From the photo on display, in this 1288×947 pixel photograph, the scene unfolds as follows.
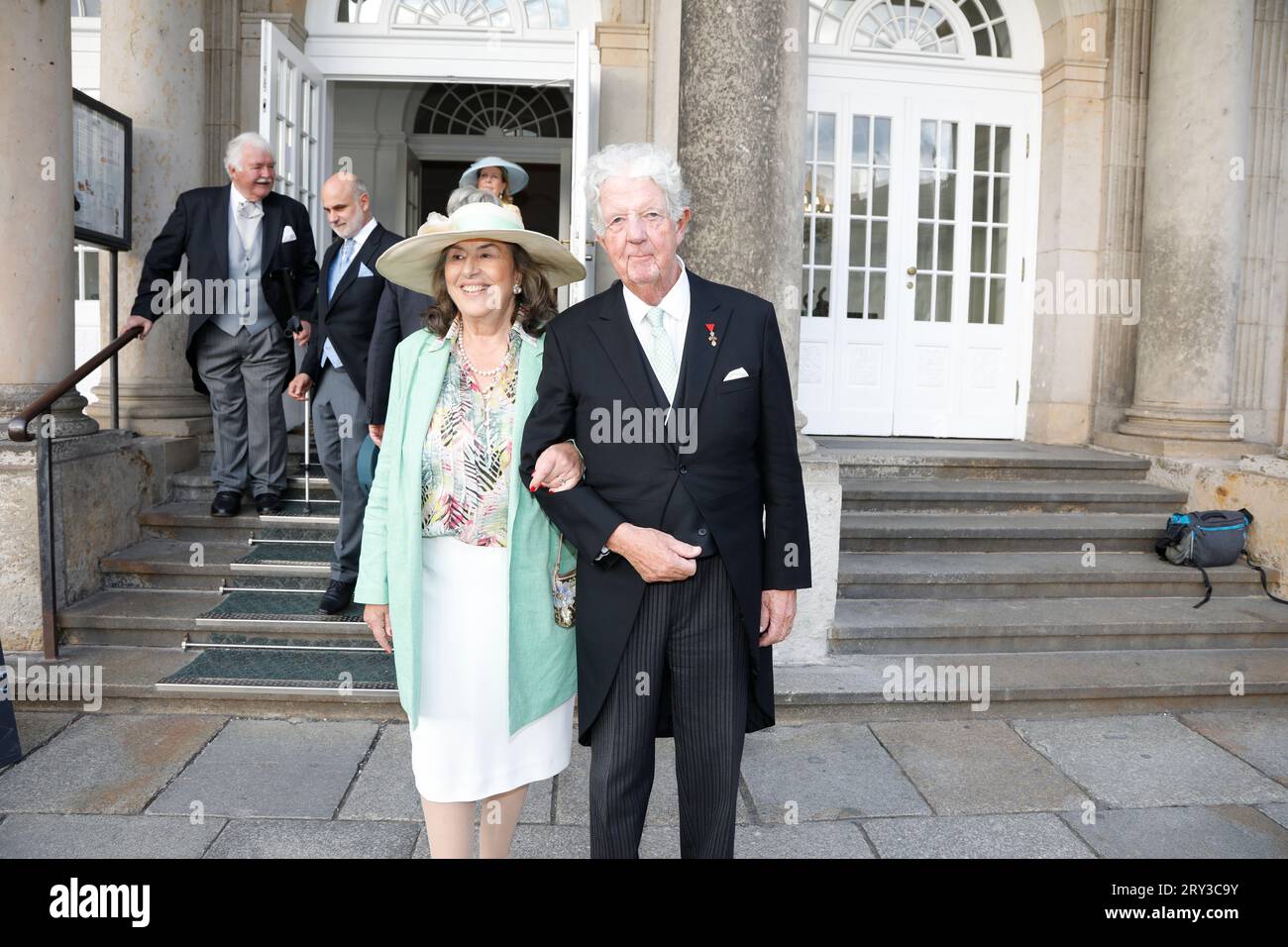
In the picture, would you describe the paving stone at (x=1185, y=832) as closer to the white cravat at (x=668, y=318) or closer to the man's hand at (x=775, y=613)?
the man's hand at (x=775, y=613)

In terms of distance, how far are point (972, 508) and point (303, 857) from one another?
465 centimetres

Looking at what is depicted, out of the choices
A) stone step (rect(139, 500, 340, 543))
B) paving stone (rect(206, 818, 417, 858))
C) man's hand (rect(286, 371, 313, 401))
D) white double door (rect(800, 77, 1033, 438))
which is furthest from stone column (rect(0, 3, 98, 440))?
white double door (rect(800, 77, 1033, 438))

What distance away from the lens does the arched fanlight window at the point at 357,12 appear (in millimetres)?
7637

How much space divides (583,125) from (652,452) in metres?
5.22

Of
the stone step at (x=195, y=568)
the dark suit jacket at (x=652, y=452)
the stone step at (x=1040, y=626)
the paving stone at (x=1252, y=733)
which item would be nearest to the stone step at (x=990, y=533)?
the stone step at (x=1040, y=626)

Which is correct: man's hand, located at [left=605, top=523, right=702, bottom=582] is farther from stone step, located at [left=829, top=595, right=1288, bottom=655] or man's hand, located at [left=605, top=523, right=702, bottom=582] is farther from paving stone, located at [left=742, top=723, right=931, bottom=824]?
stone step, located at [left=829, top=595, right=1288, bottom=655]

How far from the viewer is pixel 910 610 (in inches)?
211

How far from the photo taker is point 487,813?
2576 millimetres

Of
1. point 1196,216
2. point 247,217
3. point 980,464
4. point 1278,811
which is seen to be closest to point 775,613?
point 1278,811

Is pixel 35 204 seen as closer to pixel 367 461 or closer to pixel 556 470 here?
pixel 367 461

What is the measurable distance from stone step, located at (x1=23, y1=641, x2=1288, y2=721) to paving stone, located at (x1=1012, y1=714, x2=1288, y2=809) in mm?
118

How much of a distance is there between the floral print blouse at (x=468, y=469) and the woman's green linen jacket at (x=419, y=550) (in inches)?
1.2

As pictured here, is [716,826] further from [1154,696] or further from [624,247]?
[1154,696]
